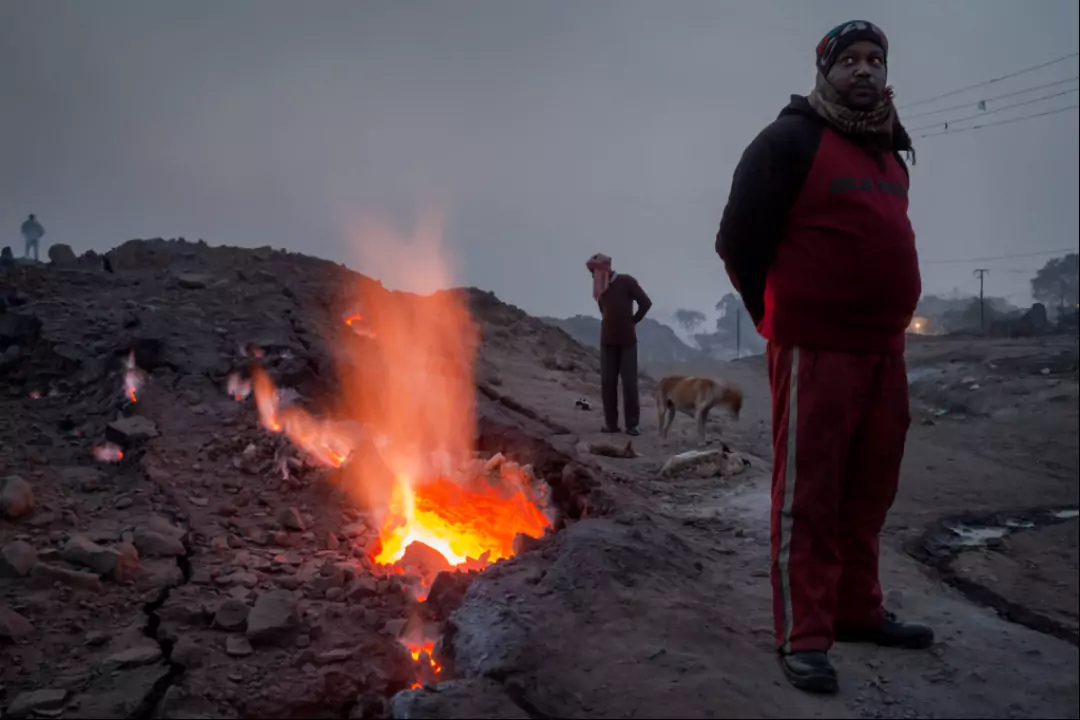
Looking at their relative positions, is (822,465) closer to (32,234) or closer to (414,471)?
(414,471)

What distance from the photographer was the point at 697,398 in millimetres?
7559

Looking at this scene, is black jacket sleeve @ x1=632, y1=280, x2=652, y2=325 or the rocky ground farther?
black jacket sleeve @ x1=632, y1=280, x2=652, y2=325

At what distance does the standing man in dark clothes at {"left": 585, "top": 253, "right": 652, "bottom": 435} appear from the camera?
7844mm

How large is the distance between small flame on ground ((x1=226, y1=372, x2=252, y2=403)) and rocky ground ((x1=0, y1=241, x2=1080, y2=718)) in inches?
2.2

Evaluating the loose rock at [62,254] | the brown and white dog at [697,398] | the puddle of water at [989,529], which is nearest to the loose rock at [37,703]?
the puddle of water at [989,529]

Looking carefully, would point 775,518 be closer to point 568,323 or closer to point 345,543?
point 345,543

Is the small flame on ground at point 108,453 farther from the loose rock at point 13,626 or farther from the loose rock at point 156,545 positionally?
the loose rock at point 13,626

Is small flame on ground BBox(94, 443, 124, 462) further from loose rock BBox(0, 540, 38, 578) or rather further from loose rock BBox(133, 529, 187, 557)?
loose rock BBox(0, 540, 38, 578)

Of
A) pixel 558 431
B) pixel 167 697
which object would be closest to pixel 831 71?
pixel 167 697

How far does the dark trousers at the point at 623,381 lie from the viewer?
25.7 ft

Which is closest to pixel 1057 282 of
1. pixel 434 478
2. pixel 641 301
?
pixel 641 301

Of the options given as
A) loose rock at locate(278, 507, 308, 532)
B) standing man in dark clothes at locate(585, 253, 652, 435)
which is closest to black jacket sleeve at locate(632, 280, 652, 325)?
standing man in dark clothes at locate(585, 253, 652, 435)

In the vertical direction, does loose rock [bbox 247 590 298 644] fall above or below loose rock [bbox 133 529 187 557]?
below

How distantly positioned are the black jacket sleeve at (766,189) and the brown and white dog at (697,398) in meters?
4.97
